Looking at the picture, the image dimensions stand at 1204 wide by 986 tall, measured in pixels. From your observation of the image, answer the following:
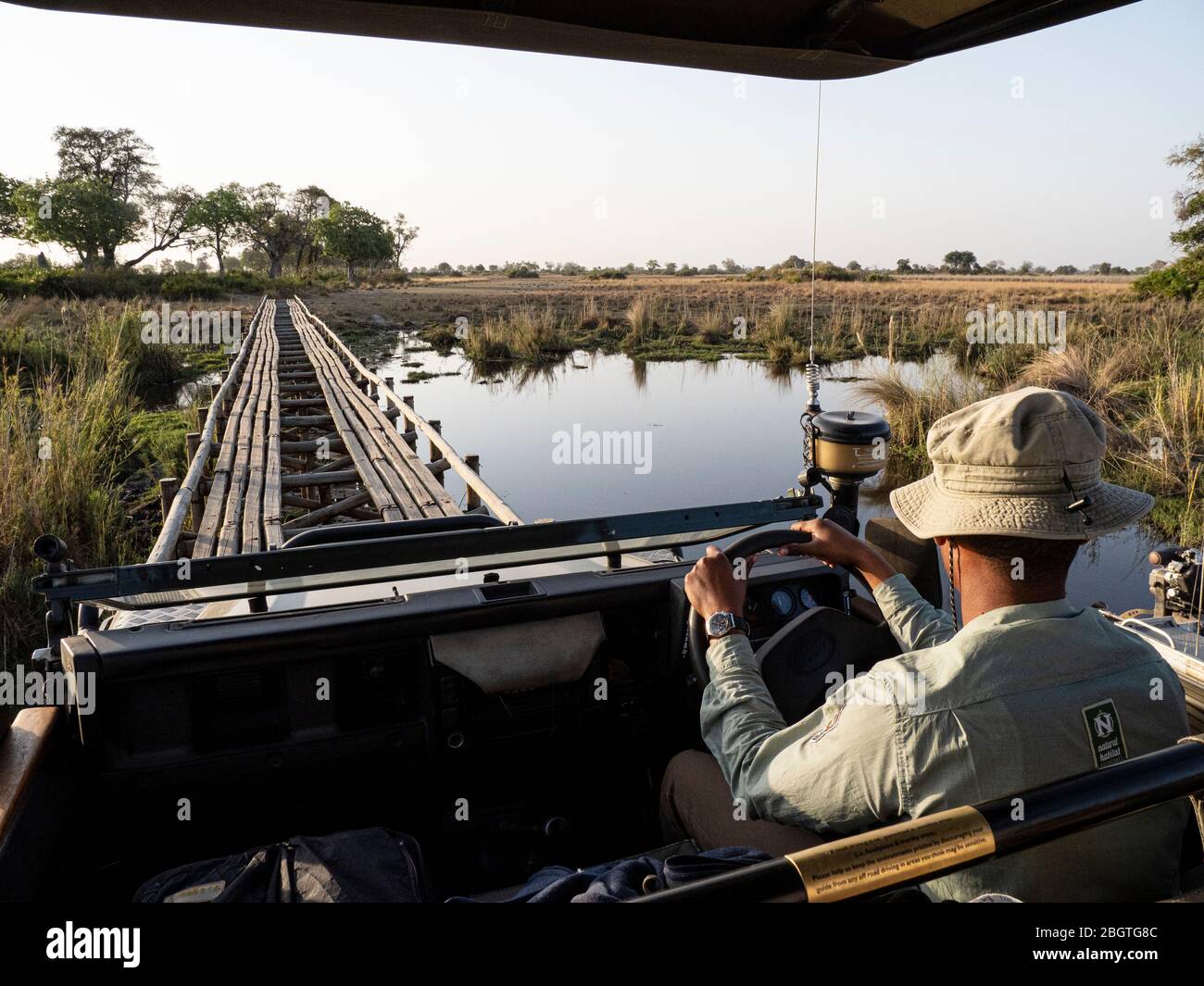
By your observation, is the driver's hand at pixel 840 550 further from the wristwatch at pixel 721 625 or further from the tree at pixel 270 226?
the tree at pixel 270 226

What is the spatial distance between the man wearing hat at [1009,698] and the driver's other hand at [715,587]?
375 mm

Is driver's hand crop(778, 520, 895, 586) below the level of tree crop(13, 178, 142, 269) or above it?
below

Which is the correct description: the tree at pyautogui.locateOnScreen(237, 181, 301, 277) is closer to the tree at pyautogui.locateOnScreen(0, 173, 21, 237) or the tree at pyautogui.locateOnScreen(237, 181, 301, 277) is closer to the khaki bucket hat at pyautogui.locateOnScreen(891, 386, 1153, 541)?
the tree at pyautogui.locateOnScreen(0, 173, 21, 237)

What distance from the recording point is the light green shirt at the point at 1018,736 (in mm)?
1403

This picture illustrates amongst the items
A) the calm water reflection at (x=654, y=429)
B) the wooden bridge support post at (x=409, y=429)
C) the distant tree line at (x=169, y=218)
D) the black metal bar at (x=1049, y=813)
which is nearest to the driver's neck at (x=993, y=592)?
the black metal bar at (x=1049, y=813)

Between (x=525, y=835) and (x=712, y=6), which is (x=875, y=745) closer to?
(x=525, y=835)

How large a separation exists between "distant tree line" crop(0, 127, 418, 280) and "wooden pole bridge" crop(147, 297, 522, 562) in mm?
27306

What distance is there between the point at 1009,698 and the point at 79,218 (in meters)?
60.5

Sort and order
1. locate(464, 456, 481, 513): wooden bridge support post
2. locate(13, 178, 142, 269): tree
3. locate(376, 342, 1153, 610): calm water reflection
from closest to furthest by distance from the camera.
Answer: locate(464, 456, 481, 513): wooden bridge support post
locate(376, 342, 1153, 610): calm water reflection
locate(13, 178, 142, 269): tree

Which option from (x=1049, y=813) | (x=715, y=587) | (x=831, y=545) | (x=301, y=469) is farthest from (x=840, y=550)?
(x=301, y=469)

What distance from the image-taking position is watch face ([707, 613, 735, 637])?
200cm

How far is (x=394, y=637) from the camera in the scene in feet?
7.44

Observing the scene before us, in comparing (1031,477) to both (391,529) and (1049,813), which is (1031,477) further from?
(391,529)

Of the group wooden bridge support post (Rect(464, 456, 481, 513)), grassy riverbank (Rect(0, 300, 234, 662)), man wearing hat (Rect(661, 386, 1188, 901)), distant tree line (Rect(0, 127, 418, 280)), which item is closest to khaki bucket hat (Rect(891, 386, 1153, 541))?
man wearing hat (Rect(661, 386, 1188, 901))
